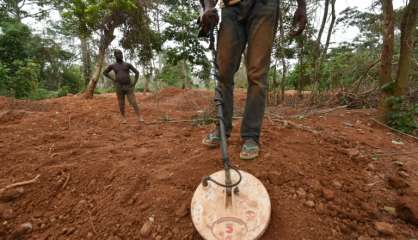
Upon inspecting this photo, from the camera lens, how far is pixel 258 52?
5.66ft

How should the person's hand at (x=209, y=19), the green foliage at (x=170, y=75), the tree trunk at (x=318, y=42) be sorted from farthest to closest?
the green foliage at (x=170, y=75), the tree trunk at (x=318, y=42), the person's hand at (x=209, y=19)

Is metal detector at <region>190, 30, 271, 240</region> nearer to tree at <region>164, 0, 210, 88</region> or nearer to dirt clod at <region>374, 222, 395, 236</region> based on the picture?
dirt clod at <region>374, 222, 395, 236</region>

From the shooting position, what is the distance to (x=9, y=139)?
306 centimetres

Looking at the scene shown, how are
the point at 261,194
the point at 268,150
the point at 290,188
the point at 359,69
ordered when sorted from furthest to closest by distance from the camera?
the point at 359,69, the point at 268,150, the point at 290,188, the point at 261,194

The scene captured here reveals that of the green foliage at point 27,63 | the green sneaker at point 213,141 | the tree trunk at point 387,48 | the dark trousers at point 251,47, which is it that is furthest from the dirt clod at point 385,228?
the green foliage at point 27,63

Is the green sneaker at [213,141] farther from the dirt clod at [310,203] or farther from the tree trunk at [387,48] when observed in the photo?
the tree trunk at [387,48]

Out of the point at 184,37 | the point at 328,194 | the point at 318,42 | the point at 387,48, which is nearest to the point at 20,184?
the point at 328,194

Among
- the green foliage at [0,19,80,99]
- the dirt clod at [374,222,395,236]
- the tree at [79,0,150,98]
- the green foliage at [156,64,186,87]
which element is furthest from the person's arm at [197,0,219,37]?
the green foliage at [156,64,186,87]

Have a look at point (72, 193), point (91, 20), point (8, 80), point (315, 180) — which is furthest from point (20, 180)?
point (8, 80)

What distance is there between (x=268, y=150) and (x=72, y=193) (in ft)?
4.45

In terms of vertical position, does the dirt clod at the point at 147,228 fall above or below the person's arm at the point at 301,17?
below

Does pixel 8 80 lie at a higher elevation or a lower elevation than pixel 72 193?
higher

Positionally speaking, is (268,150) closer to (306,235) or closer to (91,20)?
(306,235)

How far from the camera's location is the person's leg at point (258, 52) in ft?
5.59
